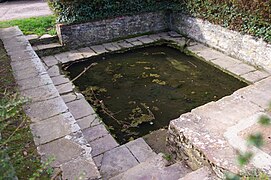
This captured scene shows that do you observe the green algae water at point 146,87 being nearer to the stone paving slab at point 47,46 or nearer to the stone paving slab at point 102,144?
the stone paving slab at point 102,144

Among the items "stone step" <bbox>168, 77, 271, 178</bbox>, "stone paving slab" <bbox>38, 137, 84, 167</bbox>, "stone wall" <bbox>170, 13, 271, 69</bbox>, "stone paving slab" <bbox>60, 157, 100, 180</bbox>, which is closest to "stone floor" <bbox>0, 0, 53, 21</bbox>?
"stone wall" <bbox>170, 13, 271, 69</bbox>

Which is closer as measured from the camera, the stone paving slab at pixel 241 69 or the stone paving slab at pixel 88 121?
the stone paving slab at pixel 88 121

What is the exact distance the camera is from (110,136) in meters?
3.18

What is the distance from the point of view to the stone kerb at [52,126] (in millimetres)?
2096

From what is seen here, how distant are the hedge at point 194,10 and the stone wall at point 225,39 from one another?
0.40 ft

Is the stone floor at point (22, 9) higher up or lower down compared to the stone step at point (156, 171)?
higher up

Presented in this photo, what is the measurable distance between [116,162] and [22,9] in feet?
23.9

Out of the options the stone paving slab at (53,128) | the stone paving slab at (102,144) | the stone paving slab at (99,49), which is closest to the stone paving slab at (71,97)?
the stone paving slab at (102,144)

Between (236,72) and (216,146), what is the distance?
8.74 ft

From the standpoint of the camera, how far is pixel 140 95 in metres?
4.13

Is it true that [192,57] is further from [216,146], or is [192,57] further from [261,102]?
[216,146]

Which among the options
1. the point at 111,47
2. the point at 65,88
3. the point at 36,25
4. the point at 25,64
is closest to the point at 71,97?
the point at 65,88

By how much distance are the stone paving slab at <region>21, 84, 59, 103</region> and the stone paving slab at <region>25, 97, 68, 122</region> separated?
82mm

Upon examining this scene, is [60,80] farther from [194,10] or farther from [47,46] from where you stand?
[194,10]
